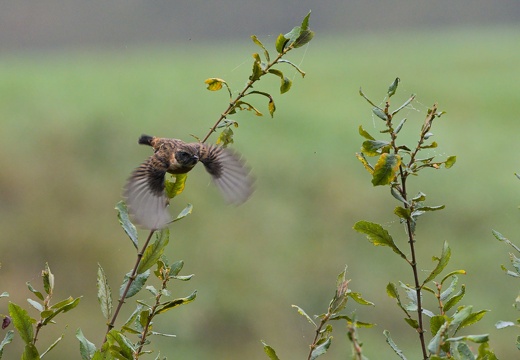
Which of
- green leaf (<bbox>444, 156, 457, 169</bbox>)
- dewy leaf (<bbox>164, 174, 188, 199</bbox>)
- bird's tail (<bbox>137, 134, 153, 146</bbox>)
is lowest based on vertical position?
green leaf (<bbox>444, 156, 457, 169</bbox>)

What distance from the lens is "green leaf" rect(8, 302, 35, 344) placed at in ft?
2.30

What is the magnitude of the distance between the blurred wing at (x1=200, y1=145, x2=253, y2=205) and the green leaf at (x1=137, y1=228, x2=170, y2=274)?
13.4 inches

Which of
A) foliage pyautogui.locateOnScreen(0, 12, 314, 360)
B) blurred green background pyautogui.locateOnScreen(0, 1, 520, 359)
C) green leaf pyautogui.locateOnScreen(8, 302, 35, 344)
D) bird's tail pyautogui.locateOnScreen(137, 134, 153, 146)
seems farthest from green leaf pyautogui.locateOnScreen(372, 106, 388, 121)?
blurred green background pyautogui.locateOnScreen(0, 1, 520, 359)

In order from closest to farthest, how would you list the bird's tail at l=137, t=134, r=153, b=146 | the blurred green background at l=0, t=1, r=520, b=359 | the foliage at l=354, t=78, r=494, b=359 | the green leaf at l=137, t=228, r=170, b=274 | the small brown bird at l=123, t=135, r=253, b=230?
the foliage at l=354, t=78, r=494, b=359
the green leaf at l=137, t=228, r=170, b=274
the small brown bird at l=123, t=135, r=253, b=230
the bird's tail at l=137, t=134, r=153, b=146
the blurred green background at l=0, t=1, r=520, b=359

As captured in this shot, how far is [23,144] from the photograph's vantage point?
3.90 metres

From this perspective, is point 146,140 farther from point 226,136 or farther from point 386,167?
point 386,167

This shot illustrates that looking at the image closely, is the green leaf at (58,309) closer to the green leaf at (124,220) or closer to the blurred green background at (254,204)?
the green leaf at (124,220)

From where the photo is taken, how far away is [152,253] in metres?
0.74

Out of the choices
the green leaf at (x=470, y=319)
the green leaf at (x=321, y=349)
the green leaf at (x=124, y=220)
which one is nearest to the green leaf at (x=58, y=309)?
the green leaf at (x=124, y=220)

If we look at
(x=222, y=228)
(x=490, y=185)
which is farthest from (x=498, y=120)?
(x=222, y=228)

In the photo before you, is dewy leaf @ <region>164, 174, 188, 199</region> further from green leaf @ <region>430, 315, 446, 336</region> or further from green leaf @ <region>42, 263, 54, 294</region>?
green leaf @ <region>430, 315, 446, 336</region>

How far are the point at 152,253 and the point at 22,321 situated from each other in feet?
0.41

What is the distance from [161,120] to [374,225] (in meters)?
3.49

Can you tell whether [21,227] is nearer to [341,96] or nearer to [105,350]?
[341,96]
